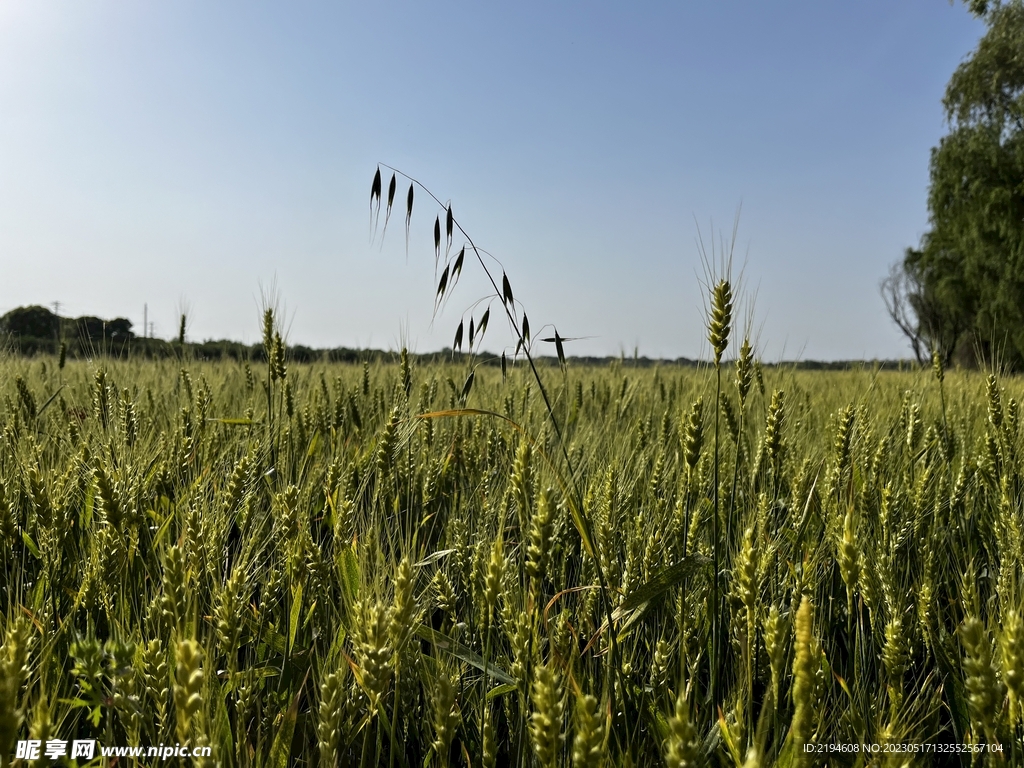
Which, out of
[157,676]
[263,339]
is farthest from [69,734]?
[263,339]

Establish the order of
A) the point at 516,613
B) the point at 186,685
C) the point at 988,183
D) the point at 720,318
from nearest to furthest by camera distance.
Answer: the point at 186,685, the point at 516,613, the point at 720,318, the point at 988,183

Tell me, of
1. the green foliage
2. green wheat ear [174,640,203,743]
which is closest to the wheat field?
green wheat ear [174,640,203,743]

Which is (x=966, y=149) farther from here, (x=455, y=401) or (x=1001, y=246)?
(x=455, y=401)

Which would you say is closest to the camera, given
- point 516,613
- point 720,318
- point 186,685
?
point 186,685

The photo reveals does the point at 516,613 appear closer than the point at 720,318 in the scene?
Yes

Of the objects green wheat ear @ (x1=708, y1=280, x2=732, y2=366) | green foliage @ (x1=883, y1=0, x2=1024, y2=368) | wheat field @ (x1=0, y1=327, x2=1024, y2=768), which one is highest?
green foliage @ (x1=883, y1=0, x2=1024, y2=368)

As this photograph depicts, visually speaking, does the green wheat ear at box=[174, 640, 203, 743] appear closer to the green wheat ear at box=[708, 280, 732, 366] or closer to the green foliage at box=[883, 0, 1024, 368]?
the green wheat ear at box=[708, 280, 732, 366]

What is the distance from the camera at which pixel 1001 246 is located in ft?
54.0

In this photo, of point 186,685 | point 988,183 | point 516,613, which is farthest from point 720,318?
point 988,183

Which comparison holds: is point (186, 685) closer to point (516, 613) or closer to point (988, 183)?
point (516, 613)

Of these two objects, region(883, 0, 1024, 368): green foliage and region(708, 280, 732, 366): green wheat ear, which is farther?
region(883, 0, 1024, 368): green foliage

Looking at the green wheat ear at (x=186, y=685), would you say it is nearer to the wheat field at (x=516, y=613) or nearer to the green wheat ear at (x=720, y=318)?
the wheat field at (x=516, y=613)

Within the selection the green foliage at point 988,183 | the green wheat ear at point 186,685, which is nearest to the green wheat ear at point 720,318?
the green wheat ear at point 186,685

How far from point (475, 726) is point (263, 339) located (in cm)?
127
